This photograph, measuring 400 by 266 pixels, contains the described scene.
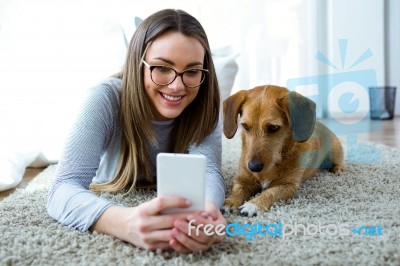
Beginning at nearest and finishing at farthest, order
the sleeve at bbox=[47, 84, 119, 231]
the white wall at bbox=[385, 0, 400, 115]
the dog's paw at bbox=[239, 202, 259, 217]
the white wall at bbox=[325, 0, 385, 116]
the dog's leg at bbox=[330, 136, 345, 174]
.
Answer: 1. the sleeve at bbox=[47, 84, 119, 231]
2. the dog's paw at bbox=[239, 202, 259, 217]
3. the white wall at bbox=[325, 0, 385, 116]
4. the dog's leg at bbox=[330, 136, 345, 174]
5. the white wall at bbox=[385, 0, 400, 115]

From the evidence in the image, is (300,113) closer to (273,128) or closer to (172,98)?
(273,128)

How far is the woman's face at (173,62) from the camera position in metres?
1.36

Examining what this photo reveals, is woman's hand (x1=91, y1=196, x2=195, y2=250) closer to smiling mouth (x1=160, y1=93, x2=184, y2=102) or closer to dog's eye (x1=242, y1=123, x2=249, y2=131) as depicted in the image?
smiling mouth (x1=160, y1=93, x2=184, y2=102)

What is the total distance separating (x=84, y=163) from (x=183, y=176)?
20.6 inches

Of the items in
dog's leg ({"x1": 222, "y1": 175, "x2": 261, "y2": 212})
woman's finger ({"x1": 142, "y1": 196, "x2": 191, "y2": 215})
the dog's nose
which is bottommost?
dog's leg ({"x1": 222, "y1": 175, "x2": 261, "y2": 212})

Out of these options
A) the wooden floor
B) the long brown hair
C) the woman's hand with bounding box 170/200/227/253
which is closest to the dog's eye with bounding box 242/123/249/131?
A: the long brown hair

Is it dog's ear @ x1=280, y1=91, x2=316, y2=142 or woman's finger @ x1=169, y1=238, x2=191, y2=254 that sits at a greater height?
dog's ear @ x1=280, y1=91, x2=316, y2=142

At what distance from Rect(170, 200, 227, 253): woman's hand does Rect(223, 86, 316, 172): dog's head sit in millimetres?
518

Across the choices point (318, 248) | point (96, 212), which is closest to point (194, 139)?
point (96, 212)

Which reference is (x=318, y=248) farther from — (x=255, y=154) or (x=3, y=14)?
(x=3, y=14)

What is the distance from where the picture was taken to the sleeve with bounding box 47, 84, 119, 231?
1.17 metres

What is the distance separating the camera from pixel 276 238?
111cm

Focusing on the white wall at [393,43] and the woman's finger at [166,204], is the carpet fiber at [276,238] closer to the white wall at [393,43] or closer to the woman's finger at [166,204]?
the woman's finger at [166,204]

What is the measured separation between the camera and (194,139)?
5.29 ft
